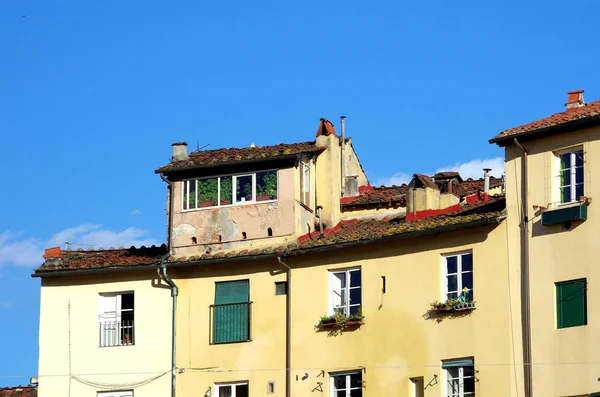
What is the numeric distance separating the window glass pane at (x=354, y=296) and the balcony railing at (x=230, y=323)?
3.74 metres

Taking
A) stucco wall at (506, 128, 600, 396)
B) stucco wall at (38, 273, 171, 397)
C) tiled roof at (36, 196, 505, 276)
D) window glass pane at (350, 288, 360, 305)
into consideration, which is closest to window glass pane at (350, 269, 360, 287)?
window glass pane at (350, 288, 360, 305)

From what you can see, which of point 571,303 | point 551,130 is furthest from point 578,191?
point 571,303

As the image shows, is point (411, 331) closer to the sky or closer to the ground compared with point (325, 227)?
closer to the ground

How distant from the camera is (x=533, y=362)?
4634cm

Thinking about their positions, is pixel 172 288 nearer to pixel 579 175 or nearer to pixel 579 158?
pixel 579 175

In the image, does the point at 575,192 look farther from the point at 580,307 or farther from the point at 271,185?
the point at 271,185

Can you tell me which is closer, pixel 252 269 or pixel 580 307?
pixel 580 307

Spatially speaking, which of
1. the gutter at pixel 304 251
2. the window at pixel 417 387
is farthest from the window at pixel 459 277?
the window at pixel 417 387

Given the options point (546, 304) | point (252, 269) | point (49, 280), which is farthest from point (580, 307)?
point (49, 280)

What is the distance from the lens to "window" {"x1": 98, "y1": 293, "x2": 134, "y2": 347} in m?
54.7

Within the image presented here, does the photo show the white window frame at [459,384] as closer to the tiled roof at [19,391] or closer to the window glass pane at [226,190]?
the window glass pane at [226,190]

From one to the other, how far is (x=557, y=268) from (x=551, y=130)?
167 inches

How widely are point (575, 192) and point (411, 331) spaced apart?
6808 mm

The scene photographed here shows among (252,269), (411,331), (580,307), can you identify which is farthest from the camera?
(252,269)
